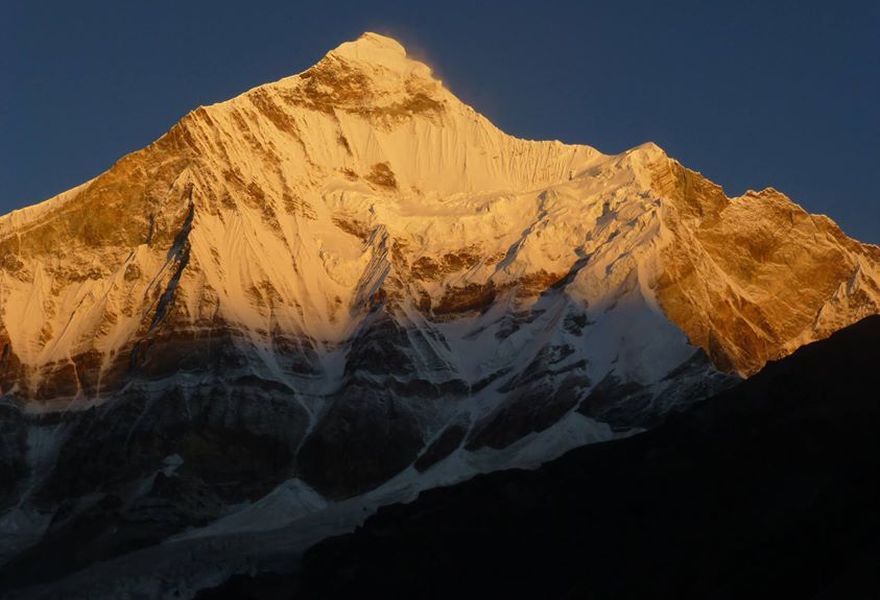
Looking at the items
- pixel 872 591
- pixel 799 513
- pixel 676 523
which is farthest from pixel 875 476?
pixel 872 591

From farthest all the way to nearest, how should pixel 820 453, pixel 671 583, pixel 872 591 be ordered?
1. pixel 820 453
2. pixel 671 583
3. pixel 872 591

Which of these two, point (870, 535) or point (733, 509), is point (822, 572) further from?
point (733, 509)

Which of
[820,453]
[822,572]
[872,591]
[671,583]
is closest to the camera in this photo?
[872,591]

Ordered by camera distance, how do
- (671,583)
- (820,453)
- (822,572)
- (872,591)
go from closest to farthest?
(872,591), (822,572), (671,583), (820,453)

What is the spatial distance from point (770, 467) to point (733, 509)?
19.3 feet

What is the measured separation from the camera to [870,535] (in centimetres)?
17538

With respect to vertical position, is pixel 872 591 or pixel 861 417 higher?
pixel 861 417

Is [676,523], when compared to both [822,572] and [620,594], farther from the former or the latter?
[822,572]

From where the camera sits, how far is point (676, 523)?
200 metres

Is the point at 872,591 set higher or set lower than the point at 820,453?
lower

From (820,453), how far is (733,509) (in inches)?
278

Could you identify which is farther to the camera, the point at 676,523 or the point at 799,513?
the point at 676,523

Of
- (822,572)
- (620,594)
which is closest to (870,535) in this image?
(822,572)

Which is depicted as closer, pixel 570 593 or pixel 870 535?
pixel 870 535
